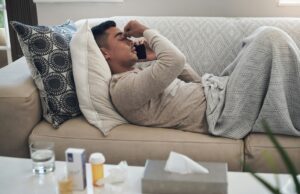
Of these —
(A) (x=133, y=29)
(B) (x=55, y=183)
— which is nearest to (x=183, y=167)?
(B) (x=55, y=183)

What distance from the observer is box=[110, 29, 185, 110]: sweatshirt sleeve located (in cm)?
163

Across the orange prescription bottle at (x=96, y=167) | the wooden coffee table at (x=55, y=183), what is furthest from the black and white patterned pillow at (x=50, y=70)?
the orange prescription bottle at (x=96, y=167)

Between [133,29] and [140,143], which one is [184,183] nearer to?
[140,143]

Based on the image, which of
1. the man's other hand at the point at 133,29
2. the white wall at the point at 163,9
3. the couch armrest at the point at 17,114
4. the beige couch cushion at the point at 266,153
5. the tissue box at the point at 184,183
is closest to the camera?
the tissue box at the point at 184,183

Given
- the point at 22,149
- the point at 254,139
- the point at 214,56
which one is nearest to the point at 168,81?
the point at 254,139

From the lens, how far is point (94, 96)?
5.75 feet

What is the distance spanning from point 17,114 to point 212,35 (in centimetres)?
106

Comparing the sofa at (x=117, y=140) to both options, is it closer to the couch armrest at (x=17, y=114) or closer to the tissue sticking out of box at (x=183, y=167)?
the couch armrest at (x=17, y=114)

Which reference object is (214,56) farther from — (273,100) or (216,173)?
(216,173)

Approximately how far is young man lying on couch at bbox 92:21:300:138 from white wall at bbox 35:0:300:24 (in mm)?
755

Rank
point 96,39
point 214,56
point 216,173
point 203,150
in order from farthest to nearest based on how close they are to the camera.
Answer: point 214,56 < point 96,39 < point 203,150 < point 216,173

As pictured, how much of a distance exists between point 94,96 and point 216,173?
710 millimetres

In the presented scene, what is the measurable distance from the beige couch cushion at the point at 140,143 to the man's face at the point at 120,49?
301 millimetres

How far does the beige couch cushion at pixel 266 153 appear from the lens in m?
1.58
